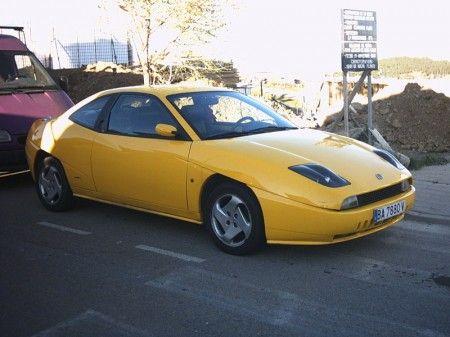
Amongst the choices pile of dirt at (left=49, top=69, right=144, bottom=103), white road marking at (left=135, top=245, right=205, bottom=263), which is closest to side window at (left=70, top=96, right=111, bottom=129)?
white road marking at (left=135, top=245, right=205, bottom=263)

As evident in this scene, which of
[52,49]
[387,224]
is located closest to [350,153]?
[387,224]

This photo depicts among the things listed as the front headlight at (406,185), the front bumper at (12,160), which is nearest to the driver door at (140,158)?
the front headlight at (406,185)

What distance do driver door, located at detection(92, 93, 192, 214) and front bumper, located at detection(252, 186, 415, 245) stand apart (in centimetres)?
96

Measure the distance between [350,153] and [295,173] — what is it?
827 millimetres

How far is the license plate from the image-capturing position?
4867 mm

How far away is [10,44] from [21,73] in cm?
77

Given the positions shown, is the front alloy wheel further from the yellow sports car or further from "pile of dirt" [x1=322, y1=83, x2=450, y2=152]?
"pile of dirt" [x1=322, y1=83, x2=450, y2=152]

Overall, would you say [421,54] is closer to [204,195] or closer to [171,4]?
[171,4]

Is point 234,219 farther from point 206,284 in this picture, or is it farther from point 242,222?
point 206,284

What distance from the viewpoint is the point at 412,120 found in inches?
468

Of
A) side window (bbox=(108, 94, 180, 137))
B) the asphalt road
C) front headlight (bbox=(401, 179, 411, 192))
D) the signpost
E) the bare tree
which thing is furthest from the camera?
the bare tree

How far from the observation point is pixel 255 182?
4.86m

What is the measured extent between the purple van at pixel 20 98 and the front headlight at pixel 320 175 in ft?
16.0

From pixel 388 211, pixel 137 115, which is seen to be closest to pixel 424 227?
pixel 388 211
